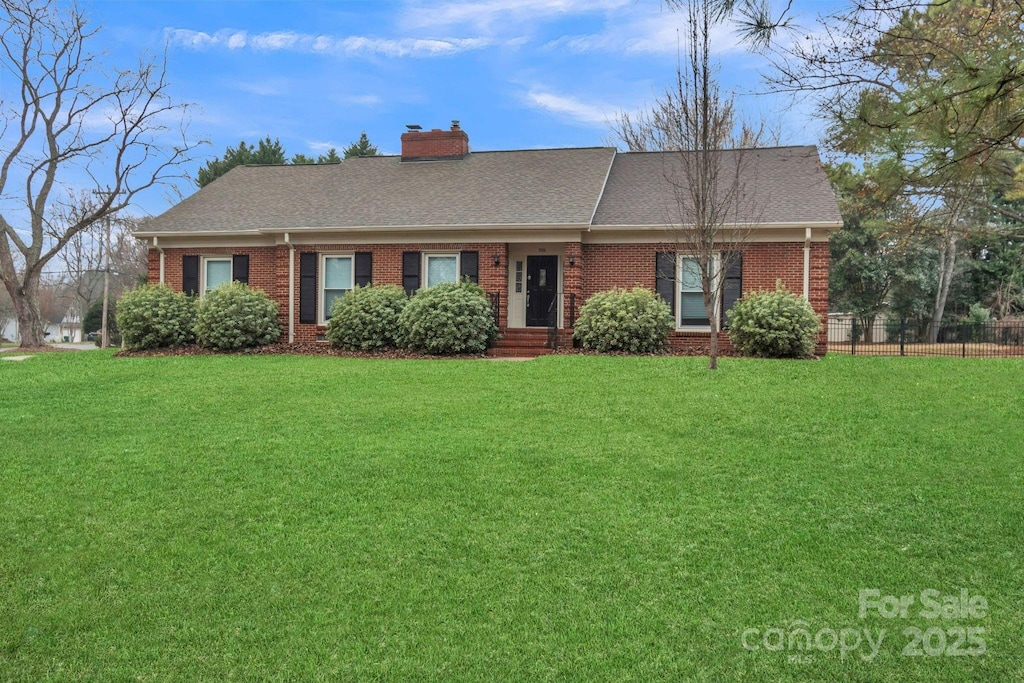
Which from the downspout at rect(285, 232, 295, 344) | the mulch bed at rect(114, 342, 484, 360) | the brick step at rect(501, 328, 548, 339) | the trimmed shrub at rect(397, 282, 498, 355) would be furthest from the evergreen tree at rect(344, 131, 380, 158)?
the trimmed shrub at rect(397, 282, 498, 355)

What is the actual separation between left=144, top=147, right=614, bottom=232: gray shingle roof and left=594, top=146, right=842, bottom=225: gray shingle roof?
594mm

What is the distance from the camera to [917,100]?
427cm

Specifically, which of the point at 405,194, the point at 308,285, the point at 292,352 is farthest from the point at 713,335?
the point at 308,285

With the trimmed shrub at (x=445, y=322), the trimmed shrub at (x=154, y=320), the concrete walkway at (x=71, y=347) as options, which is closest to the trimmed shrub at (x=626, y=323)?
the trimmed shrub at (x=445, y=322)

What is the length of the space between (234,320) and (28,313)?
1149 centimetres

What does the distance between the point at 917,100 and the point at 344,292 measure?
1365 centimetres

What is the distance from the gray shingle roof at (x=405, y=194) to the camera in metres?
15.8

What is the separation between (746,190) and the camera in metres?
15.8

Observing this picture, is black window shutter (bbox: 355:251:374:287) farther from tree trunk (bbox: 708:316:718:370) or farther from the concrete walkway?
the concrete walkway

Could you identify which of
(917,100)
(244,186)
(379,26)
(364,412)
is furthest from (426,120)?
(917,100)

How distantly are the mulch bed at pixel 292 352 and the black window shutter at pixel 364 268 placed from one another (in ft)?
5.59

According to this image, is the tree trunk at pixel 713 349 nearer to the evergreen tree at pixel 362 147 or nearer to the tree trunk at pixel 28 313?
the tree trunk at pixel 28 313

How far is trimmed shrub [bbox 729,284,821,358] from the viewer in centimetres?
1213

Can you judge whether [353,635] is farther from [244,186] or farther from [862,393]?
[244,186]
